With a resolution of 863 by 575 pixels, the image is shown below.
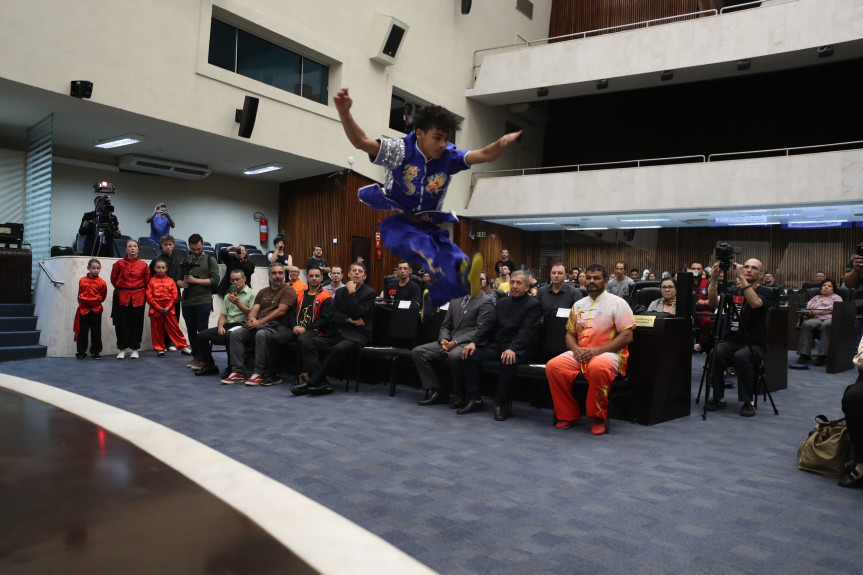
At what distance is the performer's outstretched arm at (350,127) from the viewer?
3.05m

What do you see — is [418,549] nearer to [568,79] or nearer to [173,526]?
[173,526]

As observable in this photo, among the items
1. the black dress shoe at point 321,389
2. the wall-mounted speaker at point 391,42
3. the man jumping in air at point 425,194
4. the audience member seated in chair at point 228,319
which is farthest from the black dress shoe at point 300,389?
the wall-mounted speaker at point 391,42

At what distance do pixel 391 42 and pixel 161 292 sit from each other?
7.58 metres

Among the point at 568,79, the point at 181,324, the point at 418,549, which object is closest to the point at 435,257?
the point at 418,549

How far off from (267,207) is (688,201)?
921 centimetres

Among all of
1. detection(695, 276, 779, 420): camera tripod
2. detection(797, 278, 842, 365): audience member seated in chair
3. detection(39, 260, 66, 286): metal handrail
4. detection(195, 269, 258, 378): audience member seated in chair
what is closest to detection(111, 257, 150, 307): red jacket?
detection(39, 260, 66, 286): metal handrail

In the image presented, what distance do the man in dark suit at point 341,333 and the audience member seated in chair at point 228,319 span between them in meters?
0.96

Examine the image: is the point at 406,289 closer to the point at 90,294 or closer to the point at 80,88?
the point at 90,294

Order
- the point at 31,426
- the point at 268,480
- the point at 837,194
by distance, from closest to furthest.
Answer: the point at 268,480
the point at 31,426
the point at 837,194

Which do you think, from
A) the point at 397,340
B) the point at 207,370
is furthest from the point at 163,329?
the point at 397,340

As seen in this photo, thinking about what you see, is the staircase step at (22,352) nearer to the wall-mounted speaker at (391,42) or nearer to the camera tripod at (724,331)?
the camera tripod at (724,331)

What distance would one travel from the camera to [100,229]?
26.5ft

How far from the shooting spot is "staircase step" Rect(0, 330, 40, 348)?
23.9 feet

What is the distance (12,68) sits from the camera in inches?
301
